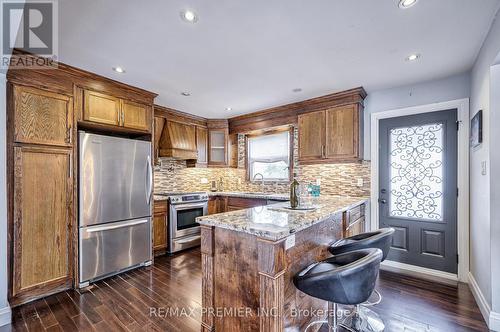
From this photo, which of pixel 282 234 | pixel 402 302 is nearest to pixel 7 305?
pixel 282 234

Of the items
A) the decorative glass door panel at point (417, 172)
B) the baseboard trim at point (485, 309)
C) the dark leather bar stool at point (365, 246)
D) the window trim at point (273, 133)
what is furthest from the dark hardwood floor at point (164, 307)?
the window trim at point (273, 133)

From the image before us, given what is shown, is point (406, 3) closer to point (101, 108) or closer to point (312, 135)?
point (312, 135)

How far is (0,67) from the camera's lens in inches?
81.4

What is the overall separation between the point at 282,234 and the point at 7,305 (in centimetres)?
266

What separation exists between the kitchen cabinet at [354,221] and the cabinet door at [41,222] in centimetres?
314

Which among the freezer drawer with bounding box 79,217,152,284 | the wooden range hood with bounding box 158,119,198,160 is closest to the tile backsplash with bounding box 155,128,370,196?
the wooden range hood with bounding box 158,119,198,160

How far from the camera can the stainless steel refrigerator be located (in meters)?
2.79

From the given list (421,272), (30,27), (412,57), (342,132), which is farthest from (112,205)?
(421,272)

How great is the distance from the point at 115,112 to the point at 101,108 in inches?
6.6

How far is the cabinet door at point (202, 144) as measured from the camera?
15.9ft

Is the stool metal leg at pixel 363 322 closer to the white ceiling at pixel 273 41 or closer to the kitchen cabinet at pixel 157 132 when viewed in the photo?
the white ceiling at pixel 273 41

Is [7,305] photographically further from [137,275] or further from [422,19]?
[422,19]

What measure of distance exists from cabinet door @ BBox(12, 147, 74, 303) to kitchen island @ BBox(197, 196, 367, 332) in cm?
192

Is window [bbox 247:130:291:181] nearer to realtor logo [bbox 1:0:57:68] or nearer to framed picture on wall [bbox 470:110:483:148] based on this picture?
framed picture on wall [bbox 470:110:483:148]
